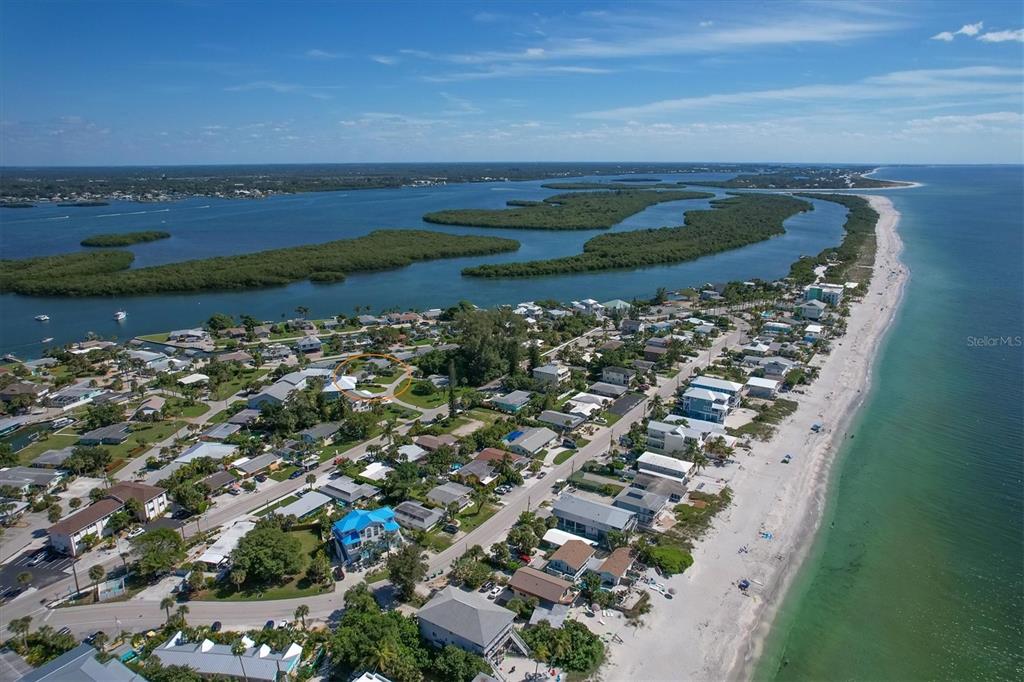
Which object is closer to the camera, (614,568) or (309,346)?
(614,568)

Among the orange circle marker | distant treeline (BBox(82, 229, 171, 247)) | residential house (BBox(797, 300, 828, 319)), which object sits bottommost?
the orange circle marker

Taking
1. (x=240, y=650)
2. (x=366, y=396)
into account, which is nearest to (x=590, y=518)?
(x=240, y=650)

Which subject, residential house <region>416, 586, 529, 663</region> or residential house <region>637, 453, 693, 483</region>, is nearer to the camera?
residential house <region>416, 586, 529, 663</region>

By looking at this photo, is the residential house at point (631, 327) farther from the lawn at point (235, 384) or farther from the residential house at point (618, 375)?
the lawn at point (235, 384)

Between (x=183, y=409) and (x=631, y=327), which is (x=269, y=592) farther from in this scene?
(x=631, y=327)

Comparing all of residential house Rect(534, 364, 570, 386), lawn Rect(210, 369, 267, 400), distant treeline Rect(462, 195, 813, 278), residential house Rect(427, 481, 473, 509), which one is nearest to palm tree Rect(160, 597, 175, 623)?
residential house Rect(427, 481, 473, 509)

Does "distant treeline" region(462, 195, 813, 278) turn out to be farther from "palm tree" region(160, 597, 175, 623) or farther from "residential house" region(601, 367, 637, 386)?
"palm tree" region(160, 597, 175, 623)

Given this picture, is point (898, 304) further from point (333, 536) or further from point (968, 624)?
point (333, 536)
